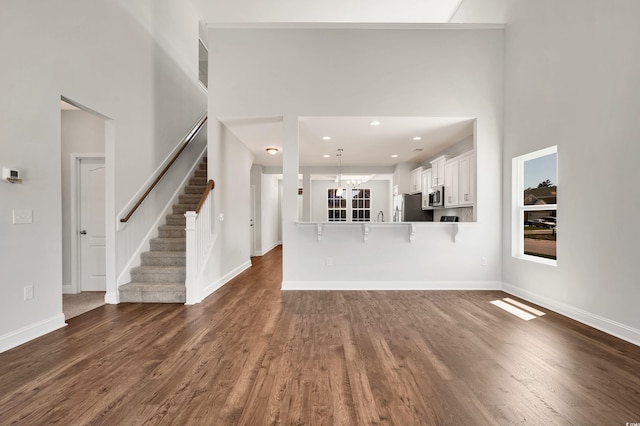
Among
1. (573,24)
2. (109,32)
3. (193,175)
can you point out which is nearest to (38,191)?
(109,32)

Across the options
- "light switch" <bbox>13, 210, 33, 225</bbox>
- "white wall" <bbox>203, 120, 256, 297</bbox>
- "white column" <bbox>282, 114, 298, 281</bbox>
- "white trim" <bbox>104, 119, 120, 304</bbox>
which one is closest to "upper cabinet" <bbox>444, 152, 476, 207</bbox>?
"white column" <bbox>282, 114, 298, 281</bbox>

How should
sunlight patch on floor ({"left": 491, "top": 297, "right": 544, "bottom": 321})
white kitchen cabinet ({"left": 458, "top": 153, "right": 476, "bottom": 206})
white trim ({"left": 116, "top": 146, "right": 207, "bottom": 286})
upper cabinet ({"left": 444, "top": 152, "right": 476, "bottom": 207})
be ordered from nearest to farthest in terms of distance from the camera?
sunlight patch on floor ({"left": 491, "top": 297, "right": 544, "bottom": 321}) < white trim ({"left": 116, "top": 146, "right": 207, "bottom": 286}) < white kitchen cabinet ({"left": 458, "top": 153, "right": 476, "bottom": 206}) < upper cabinet ({"left": 444, "top": 152, "right": 476, "bottom": 207})

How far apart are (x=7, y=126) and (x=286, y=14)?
5866 millimetres

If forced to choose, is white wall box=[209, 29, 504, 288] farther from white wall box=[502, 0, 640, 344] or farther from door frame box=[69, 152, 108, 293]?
door frame box=[69, 152, 108, 293]

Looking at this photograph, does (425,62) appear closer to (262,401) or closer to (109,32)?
(109,32)

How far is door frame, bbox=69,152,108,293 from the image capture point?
14.5ft

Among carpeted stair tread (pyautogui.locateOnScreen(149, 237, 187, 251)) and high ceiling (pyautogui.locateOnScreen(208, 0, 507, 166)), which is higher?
high ceiling (pyautogui.locateOnScreen(208, 0, 507, 166))

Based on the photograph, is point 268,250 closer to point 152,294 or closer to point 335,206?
point 335,206

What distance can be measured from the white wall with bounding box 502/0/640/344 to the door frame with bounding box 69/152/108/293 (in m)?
6.10

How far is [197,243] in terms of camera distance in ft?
13.4

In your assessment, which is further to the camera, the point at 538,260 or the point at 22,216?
the point at 538,260

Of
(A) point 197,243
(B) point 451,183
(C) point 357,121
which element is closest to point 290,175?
(C) point 357,121

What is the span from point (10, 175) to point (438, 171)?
20.4ft

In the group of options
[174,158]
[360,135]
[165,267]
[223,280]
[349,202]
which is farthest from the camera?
[349,202]
